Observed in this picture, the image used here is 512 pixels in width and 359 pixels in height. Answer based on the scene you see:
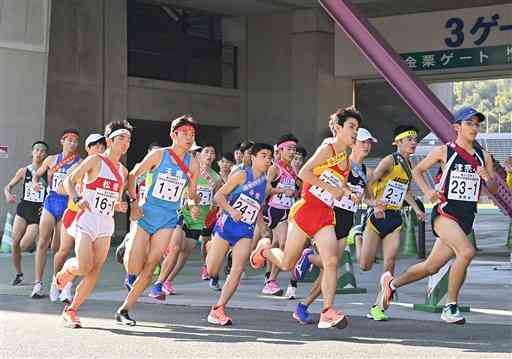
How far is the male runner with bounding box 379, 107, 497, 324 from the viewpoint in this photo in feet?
33.9

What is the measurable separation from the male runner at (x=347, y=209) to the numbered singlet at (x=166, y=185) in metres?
1.52

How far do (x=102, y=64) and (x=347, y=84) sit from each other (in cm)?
652

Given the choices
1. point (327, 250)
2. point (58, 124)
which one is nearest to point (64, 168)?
point (327, 250)

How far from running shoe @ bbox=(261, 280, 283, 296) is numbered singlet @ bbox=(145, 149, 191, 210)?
328 cm

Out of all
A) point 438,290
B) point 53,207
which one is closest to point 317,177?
point 438,290

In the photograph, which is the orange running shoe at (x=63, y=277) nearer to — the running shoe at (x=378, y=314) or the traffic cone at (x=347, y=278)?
the running shoe at (x=378, y=314)

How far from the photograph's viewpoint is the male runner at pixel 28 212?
14.4 metres

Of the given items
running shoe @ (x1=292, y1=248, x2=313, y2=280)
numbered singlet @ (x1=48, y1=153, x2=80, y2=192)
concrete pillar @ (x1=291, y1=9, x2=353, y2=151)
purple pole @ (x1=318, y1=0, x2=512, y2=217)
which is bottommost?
running shoe @ (x1=292, y1=248, x2=313, y2=280)

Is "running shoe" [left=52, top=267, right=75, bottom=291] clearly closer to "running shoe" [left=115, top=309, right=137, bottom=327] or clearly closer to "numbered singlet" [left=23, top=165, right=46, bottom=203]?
"running shoe" [left=115, top=309, right=137, bottom=327]

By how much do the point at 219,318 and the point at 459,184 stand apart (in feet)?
8.46

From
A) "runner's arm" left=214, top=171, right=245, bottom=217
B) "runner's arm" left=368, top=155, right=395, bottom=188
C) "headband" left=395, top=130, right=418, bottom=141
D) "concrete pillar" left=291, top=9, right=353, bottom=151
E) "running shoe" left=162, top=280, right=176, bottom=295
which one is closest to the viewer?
"runner's arm" left=214, top=171, right=245, bottom=217

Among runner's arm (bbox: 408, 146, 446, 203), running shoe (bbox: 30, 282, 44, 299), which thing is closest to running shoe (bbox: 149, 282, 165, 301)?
running shoe (bbox: 30, 282, 44, 299)

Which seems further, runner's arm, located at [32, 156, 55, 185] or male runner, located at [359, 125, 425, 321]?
runner's arm, located at [32, 156, 55, 185]

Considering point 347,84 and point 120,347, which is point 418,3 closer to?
point 347,84
